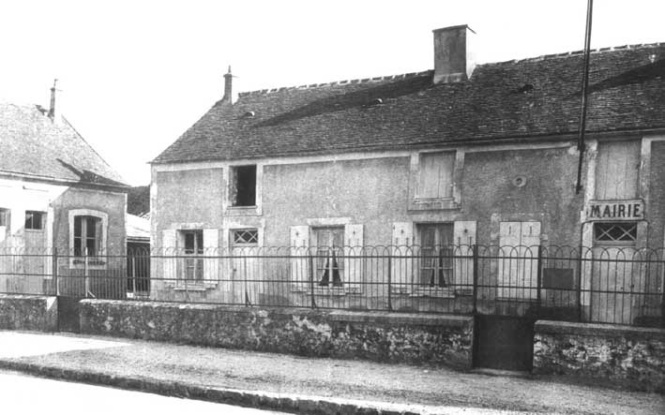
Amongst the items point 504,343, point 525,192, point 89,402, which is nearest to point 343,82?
point 525,192

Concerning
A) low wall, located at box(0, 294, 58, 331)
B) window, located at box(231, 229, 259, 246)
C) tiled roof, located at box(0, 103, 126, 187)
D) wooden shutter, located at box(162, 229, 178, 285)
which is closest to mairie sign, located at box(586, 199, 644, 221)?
window, located at box(231, 229, 259, 246)

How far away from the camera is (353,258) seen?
14883mm

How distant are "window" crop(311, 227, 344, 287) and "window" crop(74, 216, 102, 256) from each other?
912cm

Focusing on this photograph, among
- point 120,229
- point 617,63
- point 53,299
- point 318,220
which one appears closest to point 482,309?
point 318,220

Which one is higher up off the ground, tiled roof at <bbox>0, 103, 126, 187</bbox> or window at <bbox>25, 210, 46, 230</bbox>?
tiled roof at <bbox>0, 103, 126, 187</bbox>

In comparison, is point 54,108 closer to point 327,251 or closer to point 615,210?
point 327,251

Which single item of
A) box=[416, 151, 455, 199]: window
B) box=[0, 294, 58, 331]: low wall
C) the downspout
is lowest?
box=[0, 294, 58, 331]: low wall

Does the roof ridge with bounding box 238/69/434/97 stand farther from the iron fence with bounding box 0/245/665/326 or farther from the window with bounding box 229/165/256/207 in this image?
the iron fence with bounding box 0/245/665/326

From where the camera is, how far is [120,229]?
22656mm

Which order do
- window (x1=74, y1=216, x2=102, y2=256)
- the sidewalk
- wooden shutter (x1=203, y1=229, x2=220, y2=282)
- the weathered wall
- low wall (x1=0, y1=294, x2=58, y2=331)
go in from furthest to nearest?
window (x1=74, y1=216, x2=102, y2=256) → wooden shutter (x1=203, y1=229, x2=220, y2=282) → the weathered wall → low wall (x1=0, y1=294, x2=58, y2=331) → the sidewalk

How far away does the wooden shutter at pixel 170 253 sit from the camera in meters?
17.8

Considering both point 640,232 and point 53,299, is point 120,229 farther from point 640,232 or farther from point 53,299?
point 640,232

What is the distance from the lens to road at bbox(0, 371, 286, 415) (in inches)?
267

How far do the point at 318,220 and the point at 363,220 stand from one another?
3.92 feet
